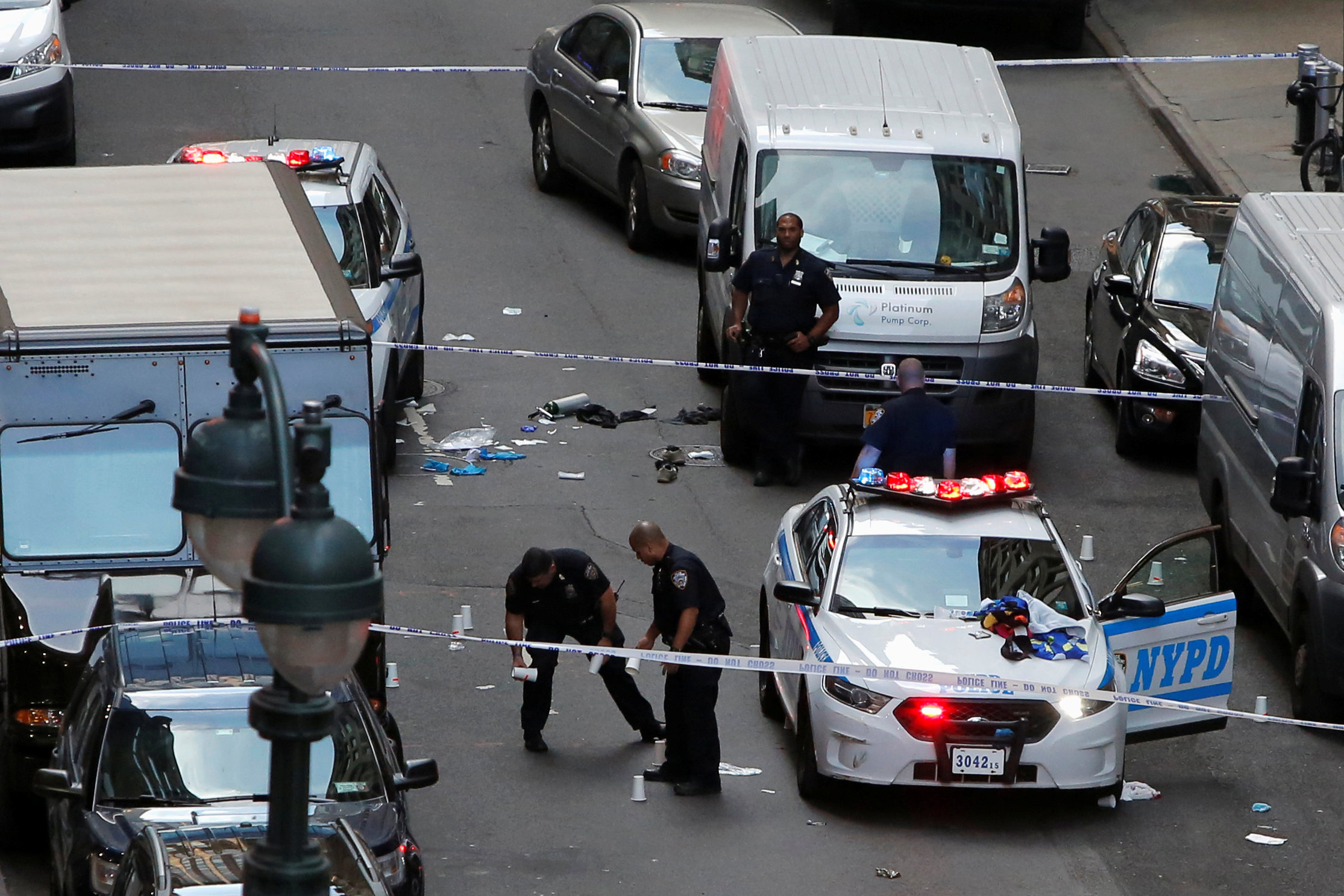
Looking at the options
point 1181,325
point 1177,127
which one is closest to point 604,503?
point 1181,325

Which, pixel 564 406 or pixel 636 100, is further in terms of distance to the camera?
pixel 636 100

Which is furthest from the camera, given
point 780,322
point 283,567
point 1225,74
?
point 1225,74

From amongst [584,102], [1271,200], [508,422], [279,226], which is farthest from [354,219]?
[1271,200]

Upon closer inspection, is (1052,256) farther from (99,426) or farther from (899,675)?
(99,426)

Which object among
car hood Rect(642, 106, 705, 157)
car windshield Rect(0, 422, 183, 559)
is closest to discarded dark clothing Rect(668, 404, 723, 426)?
car hood Rect(642, 106, 705, 157)

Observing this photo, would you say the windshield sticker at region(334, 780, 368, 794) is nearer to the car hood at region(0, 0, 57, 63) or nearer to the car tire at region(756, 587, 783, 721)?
the car tire at region(756, 587, 783, 721)

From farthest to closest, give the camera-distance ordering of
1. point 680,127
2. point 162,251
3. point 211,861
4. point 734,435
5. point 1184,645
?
point 680,127 → point 734,435 → point 162,251 → point 1184,645 → point 211,861

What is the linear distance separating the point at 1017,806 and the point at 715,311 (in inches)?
239

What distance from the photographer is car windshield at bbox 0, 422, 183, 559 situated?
33.6 ft

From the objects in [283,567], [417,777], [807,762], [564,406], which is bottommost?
[564,406]

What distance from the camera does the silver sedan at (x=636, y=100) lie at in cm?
1880

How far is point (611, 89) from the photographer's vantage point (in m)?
19.2

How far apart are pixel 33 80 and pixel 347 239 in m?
5.28

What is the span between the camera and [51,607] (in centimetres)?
1012
